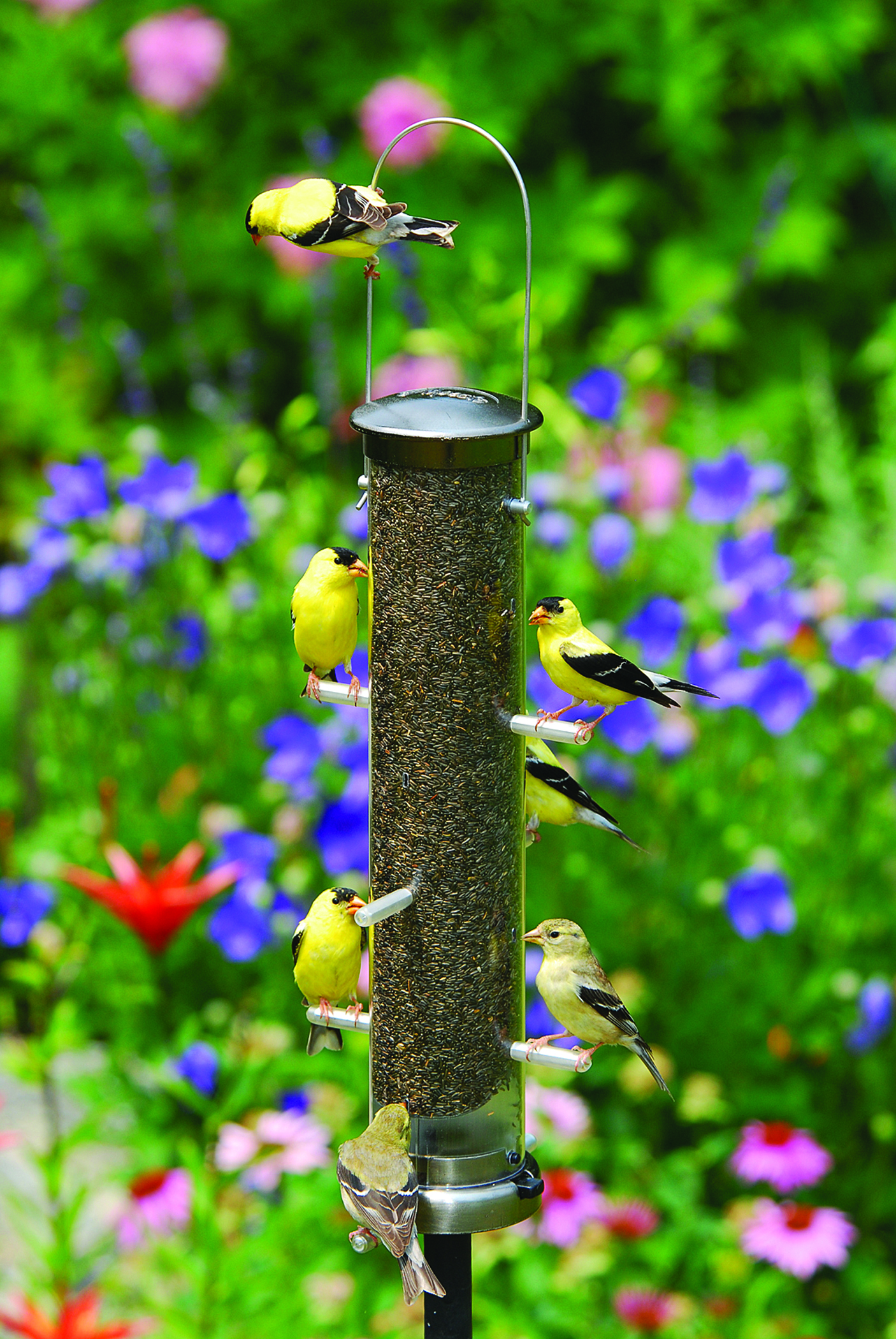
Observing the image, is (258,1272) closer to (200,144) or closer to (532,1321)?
(532,1321)

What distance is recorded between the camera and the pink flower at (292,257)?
463cm

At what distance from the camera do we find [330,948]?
1.76 meters

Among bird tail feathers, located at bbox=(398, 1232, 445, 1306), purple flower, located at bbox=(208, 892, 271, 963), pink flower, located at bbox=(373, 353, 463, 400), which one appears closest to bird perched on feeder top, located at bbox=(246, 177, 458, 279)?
bird tail feathers, located at bbox=(398, 1232, 445, 1306)

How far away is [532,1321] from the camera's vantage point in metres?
2.49

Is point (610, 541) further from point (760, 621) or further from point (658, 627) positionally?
point (760, 621)

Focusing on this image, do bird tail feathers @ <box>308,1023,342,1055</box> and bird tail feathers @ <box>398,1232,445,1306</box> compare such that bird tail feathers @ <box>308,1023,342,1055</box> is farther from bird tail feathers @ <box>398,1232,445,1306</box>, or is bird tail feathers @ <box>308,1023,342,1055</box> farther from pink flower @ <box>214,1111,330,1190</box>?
pink flower @ <box>214,1111,330,1190</box>

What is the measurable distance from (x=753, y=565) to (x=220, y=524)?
1111 mm

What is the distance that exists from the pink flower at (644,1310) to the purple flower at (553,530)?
1471 mm

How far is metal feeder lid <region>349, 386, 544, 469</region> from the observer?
1.57 metres

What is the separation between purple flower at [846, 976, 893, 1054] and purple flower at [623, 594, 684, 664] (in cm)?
72

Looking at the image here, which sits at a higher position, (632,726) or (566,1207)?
(632,726)

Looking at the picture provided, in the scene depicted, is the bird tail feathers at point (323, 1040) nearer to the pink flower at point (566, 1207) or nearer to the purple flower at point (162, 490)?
the pink flower at point (566, 1207)

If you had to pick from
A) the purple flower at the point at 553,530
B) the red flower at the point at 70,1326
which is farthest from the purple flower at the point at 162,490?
the red flower at the point at 70,1326

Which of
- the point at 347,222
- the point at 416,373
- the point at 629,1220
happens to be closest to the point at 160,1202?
the point at 629,1220
